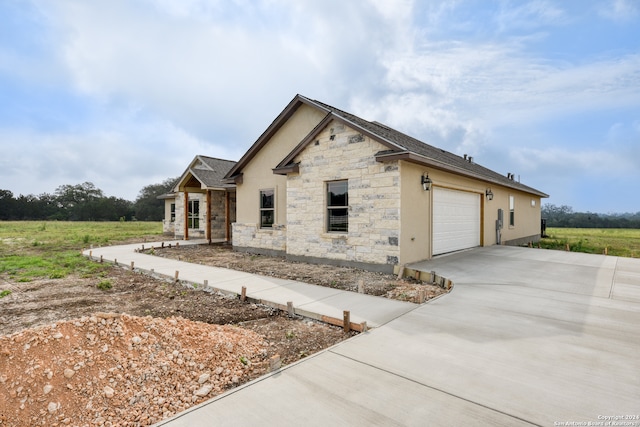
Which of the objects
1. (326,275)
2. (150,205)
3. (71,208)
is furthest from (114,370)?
(71,208)

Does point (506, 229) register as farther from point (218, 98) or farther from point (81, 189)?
point (81, 189)

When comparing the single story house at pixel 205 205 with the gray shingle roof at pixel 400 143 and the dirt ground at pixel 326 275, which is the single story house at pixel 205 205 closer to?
the dirt ground at pixel 326 275

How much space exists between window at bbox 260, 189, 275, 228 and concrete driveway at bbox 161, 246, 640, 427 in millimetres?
8904

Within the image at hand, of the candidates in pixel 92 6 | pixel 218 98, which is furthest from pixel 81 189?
pixel 92 6

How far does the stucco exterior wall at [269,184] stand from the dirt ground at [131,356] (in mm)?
6908

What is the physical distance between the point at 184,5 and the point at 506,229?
701 inches

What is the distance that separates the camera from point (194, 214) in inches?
785

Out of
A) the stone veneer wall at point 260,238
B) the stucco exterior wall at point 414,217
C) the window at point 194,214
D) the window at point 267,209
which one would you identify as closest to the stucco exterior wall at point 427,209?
the stucco exterior wall at point 414,217

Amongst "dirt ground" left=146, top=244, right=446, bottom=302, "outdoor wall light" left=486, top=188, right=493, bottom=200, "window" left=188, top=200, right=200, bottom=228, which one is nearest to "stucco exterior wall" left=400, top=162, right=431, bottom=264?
"dirt ground" left=146, top=244, right=446, bottom=302

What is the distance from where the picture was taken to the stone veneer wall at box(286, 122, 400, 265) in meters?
8.77

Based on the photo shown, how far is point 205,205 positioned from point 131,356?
16835mm

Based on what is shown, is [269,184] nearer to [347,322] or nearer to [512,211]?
[347,322]

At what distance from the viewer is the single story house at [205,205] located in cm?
1758

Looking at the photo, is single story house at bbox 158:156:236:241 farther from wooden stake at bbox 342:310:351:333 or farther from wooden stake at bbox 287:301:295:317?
wooden stake at bbox 342:310:351:333
